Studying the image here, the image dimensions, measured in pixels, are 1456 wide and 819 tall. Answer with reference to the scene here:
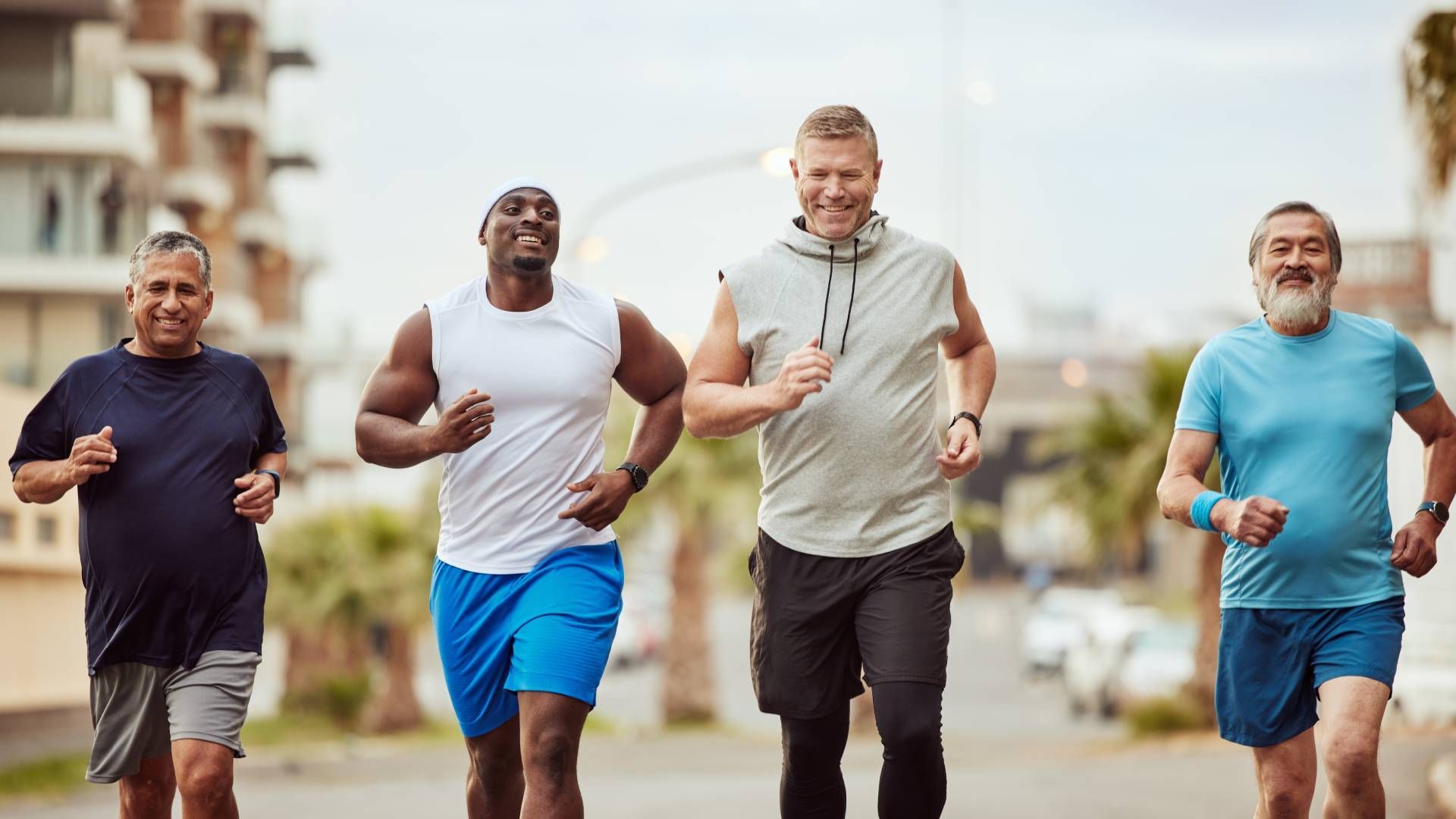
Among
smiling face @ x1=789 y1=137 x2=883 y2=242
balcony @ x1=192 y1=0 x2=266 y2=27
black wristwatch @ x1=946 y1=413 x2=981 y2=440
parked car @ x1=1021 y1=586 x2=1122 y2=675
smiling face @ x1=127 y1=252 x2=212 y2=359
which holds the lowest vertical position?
parked car @ x1=1021 y1=586 x2=1122 y2=675

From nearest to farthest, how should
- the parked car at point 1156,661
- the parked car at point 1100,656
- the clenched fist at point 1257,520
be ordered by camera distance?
the clenched fist at point 1257,520
the parked car at point 1156,661
the parked car at point 1100,656

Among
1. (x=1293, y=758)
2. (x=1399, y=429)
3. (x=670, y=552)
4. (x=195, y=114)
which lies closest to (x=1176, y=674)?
(x=670, y=552)

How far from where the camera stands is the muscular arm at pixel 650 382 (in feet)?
19.4

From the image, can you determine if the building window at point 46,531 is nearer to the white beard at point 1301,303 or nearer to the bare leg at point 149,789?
the bare leg at point 149,789

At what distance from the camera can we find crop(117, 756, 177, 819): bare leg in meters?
5.52

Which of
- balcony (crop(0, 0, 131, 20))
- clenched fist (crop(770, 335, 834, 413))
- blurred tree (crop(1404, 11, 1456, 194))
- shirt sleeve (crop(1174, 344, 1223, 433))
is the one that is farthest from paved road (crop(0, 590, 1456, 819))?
balcony (crop(0, 0, 131, 20))

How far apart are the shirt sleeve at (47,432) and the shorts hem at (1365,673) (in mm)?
3883

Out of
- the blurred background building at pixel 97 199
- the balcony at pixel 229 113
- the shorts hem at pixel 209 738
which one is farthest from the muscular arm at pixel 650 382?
the balcony at pixel 229 113

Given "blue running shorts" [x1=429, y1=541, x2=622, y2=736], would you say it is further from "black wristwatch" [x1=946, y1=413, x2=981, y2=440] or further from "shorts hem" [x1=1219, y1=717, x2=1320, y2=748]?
"shorts hem" [x1=1219, y1=717, x2=1320, y2=748]

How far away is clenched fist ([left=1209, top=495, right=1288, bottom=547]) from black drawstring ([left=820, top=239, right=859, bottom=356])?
1.25 metres

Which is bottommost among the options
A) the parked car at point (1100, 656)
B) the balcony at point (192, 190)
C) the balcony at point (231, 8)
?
the parked car at point (1100, 656)

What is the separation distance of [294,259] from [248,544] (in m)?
50.7

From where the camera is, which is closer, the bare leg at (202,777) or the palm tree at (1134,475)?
the bare leg at (202,777)

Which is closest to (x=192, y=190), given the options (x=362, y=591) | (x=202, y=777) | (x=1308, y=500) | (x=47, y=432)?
(x=362, y=591)
